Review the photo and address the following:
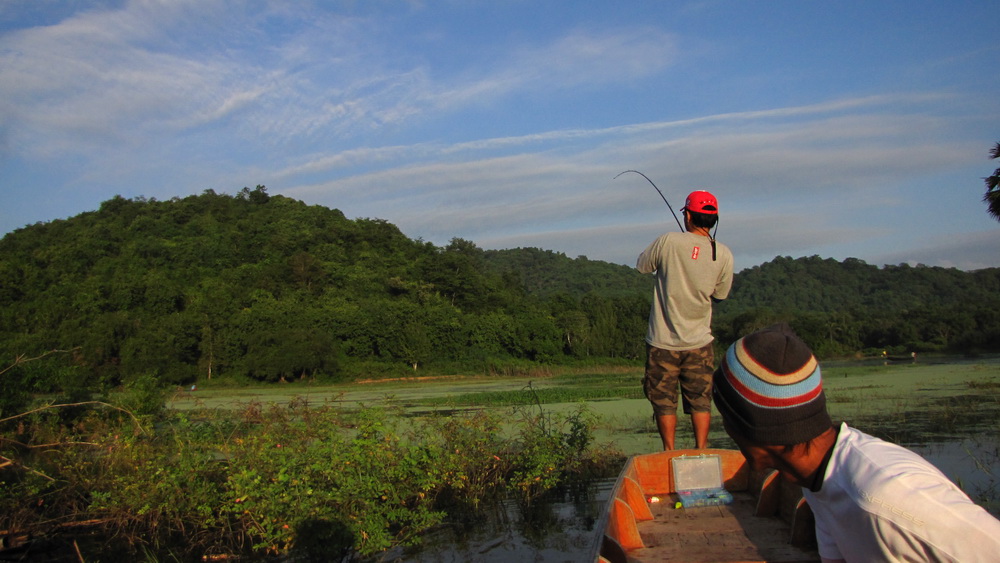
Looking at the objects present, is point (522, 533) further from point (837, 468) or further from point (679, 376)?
point (837, 468)

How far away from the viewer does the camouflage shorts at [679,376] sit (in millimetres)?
4160

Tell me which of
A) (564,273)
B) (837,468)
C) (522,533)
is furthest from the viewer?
(564,273)

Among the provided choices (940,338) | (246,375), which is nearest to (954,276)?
(940,338)

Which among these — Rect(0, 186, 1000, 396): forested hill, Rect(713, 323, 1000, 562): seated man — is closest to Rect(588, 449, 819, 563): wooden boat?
Rect(713, 323, 1000, 562): seated man

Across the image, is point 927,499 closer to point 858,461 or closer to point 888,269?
point 858,461

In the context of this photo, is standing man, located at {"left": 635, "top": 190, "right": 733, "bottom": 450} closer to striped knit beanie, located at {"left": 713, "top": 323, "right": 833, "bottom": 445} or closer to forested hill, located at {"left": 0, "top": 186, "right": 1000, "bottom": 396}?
striped knit beanie, located at {"left": 713, "top": 323, "right": 833, "bottom": 445}

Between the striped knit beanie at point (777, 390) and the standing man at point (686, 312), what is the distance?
2.84m

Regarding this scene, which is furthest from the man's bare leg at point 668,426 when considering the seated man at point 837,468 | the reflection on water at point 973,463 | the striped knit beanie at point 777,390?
the striped knit beanie at point 777,390

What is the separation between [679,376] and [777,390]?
3006mm

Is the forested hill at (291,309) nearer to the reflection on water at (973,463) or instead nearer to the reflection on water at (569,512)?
the reflection on water at (569,512)

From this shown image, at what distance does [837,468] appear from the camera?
4.13ft

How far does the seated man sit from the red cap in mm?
2889

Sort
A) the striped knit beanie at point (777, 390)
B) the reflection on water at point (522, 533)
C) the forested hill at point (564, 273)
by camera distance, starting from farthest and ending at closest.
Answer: the forested hill at point (564, 273)
the reflection on water at point (522, 533)
the striped knit beanie at point (777, 390)

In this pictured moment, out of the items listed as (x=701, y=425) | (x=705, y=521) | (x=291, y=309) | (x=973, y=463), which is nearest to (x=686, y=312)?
(x=701, y=425)
